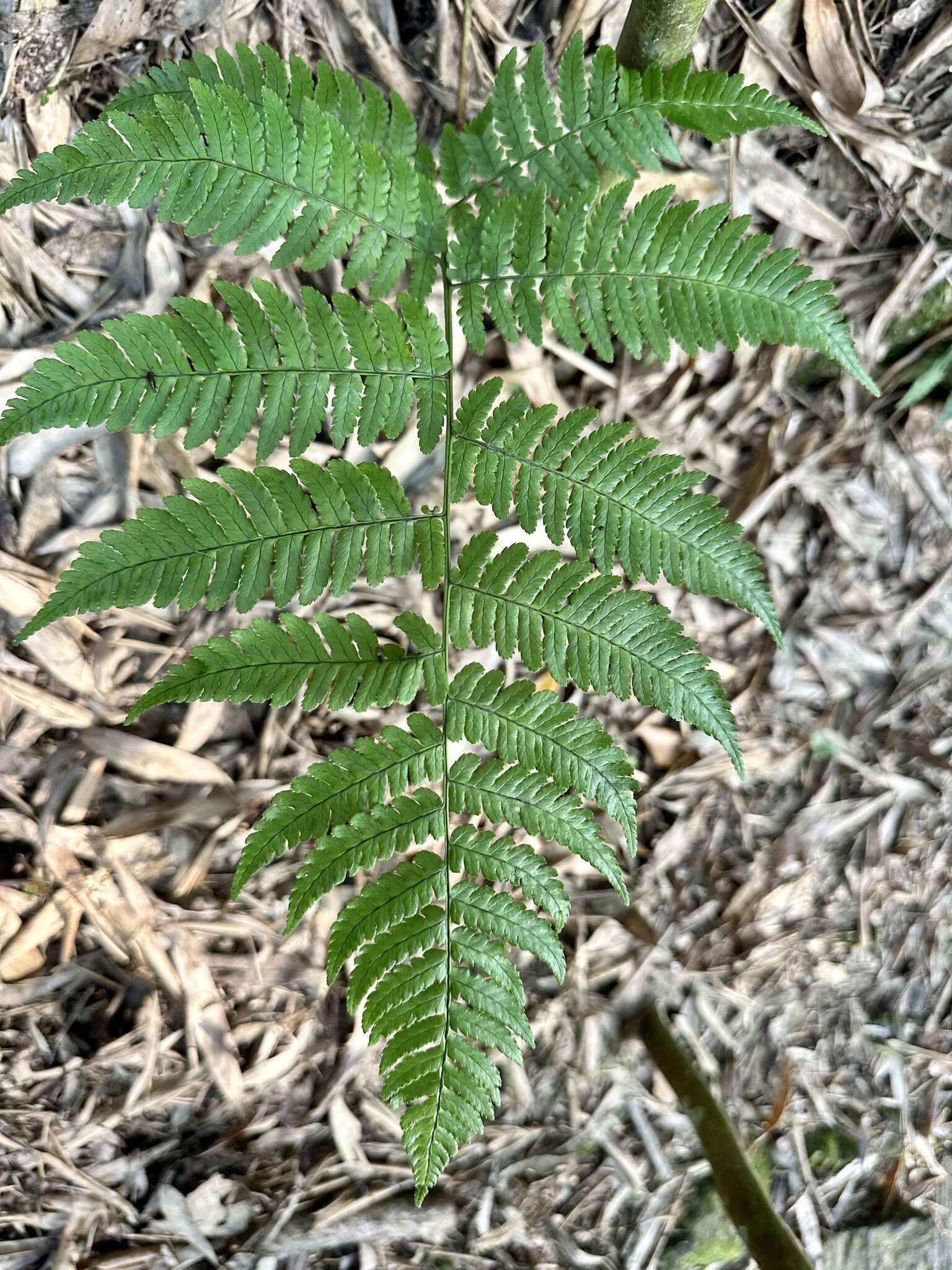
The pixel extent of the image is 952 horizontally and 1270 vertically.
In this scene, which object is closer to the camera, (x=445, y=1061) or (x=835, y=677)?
(x=445, y=1061)

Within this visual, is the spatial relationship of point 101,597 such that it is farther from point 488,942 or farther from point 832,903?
point 832,903

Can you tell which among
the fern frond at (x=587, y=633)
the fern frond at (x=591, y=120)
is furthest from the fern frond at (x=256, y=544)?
the fern frond at (x=591, y=120)

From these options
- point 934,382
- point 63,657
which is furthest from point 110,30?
point 934,382

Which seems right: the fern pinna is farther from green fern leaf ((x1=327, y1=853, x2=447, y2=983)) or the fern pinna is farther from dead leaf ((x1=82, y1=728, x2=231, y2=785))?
dead leaf ((x1=82, y1=728, x2=231, y2=785))

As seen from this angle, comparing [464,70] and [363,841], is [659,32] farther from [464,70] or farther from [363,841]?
[363,841]

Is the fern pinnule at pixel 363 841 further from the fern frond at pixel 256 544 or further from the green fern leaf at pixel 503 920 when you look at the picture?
the fern frond at pixel 256 544

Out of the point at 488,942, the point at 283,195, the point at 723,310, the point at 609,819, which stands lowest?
the point at 488,942

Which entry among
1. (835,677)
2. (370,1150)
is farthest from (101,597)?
(835,677)

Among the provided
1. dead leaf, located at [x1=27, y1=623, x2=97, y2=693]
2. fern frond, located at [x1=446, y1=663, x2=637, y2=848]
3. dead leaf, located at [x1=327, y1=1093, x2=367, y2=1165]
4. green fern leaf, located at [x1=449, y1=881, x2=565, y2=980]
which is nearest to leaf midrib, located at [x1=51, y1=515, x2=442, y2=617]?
fern frond, located at [x1=446, y1=663, x2=637, y2=848]
